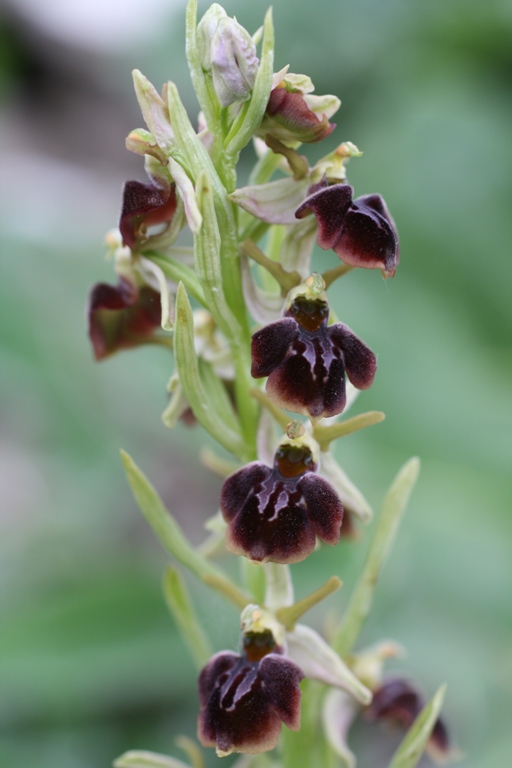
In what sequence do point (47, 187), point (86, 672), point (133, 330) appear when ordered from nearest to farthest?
point (133, 330)
point (86, 672)
point (47, 187)

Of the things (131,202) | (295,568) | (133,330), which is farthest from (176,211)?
(295,568)

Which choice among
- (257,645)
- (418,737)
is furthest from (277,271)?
(418,737)

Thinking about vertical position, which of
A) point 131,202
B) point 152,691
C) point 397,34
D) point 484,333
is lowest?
point 152,691

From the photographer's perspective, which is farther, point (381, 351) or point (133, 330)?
point (381, 351)

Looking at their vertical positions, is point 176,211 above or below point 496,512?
above

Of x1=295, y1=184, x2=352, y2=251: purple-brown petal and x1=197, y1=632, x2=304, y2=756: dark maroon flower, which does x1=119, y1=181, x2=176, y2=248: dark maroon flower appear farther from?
x1=197, y1=632, x2=304, y2=756: dark maroon flower

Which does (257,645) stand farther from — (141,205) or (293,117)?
(293,117)

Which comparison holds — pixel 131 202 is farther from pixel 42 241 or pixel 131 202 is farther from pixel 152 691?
pixel 42 241

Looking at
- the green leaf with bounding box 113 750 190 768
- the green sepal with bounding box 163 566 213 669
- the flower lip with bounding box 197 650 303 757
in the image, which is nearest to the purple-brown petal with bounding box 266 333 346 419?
the flower lip with bounding box 197 650 303 757

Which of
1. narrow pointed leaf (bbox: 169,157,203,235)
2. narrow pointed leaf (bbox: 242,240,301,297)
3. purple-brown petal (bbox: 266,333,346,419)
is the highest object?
narrow pointed leaf (bbox: 169,157,203,235)
